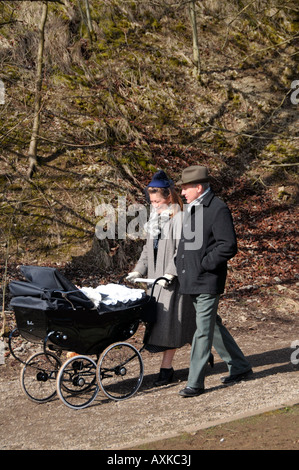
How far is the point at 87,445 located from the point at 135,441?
0.42 m

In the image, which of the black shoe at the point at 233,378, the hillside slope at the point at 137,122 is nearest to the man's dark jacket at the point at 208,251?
the black shoe at the point at 233,378

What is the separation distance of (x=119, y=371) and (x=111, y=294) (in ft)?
2.99

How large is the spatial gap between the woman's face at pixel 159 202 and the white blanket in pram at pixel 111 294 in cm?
109

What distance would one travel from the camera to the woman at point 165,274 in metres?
6.69

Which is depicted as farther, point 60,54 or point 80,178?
point 60,54

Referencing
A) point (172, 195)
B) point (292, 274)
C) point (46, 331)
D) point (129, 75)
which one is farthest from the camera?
point (129, 75)

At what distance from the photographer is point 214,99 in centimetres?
1822

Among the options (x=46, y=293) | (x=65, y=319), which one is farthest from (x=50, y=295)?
(x=65, y=319)

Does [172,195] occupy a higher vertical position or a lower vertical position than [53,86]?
lower

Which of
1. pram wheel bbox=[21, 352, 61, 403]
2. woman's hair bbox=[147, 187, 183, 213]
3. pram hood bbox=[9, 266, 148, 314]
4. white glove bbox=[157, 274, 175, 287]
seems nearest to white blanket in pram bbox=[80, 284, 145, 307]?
pram hood bbox=[9, 266, 148, 314]

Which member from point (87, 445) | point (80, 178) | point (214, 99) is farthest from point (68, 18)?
point (87, 445)
